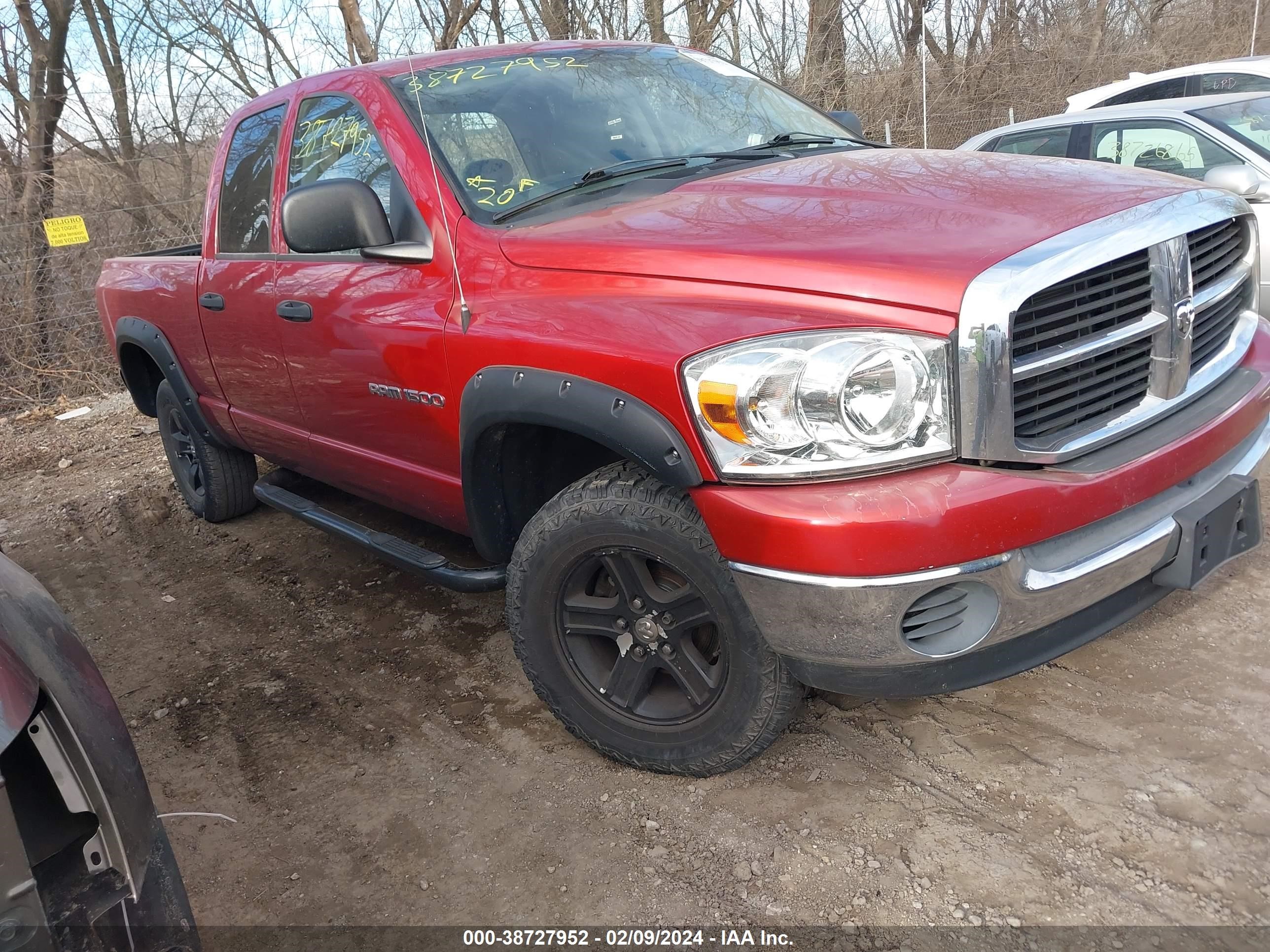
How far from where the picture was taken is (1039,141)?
657 centimetres

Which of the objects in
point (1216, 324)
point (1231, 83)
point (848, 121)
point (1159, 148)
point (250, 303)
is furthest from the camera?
point (1231, 83)

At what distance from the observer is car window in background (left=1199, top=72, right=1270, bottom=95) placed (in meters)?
6.70

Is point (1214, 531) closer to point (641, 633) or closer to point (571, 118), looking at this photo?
point (641, 633)

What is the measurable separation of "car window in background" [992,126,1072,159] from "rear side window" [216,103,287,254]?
4.64 metres

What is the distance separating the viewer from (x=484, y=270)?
2645 millimetres

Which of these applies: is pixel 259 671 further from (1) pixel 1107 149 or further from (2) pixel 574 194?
(1) pixel 1107 149

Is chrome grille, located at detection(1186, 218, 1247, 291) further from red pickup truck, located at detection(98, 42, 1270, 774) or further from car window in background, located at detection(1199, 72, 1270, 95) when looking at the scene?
car window in background, located at detection(1199, 72, 1270, 95)

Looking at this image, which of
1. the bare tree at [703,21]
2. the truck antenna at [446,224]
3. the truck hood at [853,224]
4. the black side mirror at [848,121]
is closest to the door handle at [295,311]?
the truck antenna at [446,224]

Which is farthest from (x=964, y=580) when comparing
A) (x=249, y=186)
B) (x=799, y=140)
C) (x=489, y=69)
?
(x=249, y=186)

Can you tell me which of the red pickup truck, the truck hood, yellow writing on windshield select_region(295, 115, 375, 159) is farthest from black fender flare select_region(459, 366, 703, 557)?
yellow writing on windshield select_region(295, 115, 375, 159)

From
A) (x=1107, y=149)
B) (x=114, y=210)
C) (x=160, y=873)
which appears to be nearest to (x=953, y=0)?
(x=1107, y=149)

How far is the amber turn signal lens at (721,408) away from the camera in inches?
80.3

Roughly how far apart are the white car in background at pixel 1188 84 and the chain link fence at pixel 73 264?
8309 mm

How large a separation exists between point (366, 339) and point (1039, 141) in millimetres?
5345
